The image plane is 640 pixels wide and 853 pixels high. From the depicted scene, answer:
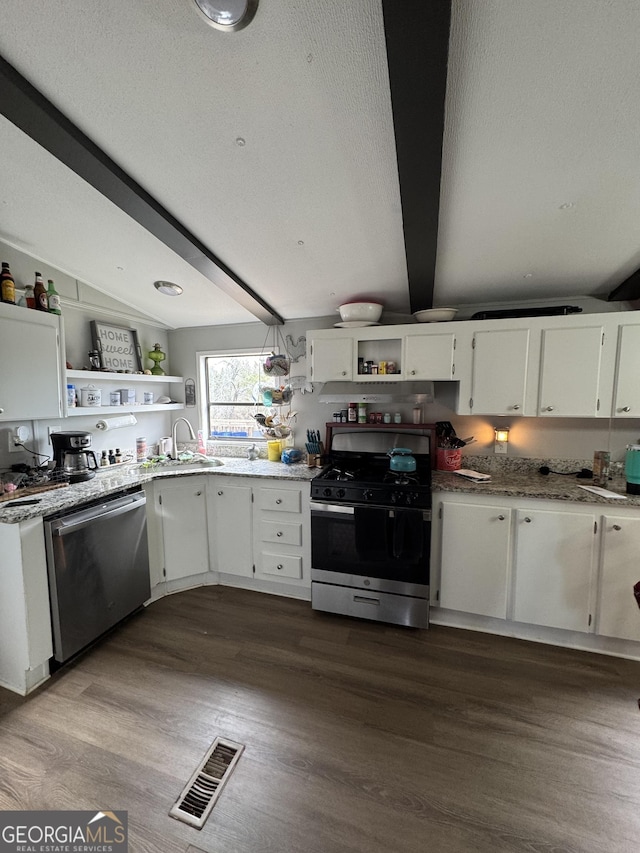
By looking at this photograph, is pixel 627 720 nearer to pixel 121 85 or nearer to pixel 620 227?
pixel 620 227

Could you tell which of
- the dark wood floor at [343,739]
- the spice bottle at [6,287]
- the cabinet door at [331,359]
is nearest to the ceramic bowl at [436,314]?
the cabinet door at [331,359]

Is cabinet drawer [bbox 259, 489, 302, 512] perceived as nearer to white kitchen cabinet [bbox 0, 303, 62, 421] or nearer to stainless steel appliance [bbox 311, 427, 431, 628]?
stainless steel appliance [bbox 311, 427, 431, 628]

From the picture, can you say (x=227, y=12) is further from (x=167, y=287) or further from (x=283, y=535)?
(x=283, y=535)

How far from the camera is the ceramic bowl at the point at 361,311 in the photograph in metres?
2.60

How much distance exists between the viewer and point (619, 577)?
199cm

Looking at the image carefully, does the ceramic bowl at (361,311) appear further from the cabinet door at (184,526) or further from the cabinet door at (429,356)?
the cabinet door at (184,526)

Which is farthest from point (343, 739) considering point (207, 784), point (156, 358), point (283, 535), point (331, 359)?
point (156, 358)

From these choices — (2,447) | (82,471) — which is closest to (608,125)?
(82,471)

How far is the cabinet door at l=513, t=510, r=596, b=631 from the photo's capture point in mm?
2051

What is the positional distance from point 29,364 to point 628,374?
380cm

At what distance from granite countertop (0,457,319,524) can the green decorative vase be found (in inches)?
36.9

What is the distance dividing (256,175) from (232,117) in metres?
0.26

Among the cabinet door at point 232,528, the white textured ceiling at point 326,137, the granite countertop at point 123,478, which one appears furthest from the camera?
the cabinet door at point 232,528

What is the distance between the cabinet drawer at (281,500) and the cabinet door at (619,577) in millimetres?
1944
